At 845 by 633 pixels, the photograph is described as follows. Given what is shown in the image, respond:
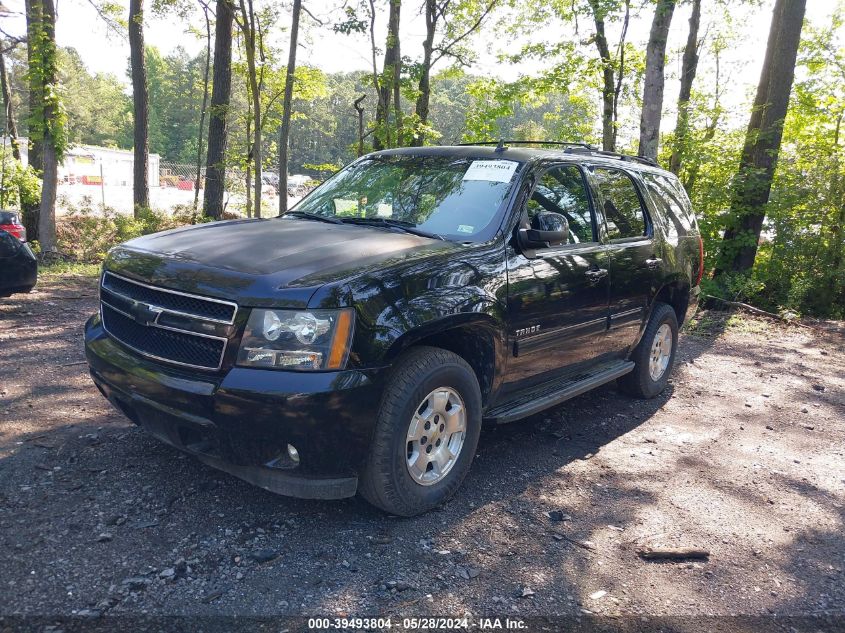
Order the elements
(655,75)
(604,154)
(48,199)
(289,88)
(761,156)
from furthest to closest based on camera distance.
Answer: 1. (48,199)
2. (289,88)
3. (761,156)
4. (655,75)
5. (604,154)

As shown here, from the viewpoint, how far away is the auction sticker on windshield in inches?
170

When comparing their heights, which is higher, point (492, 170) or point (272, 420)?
point (492, 170)

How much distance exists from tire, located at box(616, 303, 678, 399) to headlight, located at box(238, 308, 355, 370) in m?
3.50

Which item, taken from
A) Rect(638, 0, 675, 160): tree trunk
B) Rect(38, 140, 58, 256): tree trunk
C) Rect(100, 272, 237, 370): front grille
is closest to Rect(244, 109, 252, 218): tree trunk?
Rect(38, 140, 58, 256): tree trunk

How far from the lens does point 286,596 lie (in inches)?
111

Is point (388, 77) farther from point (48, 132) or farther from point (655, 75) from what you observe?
point (48, 132)

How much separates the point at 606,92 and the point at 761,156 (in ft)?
19.2

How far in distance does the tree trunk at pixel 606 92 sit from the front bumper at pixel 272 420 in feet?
48.1

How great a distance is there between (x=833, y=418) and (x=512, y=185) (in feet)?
13.1

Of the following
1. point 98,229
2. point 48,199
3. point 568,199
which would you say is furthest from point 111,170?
point 568,199

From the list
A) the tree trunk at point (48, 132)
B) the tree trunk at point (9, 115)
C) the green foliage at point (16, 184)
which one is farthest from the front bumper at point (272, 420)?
the tree trunk at point (9, 115)

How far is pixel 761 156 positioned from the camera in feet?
38.8

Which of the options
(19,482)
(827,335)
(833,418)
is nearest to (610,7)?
(827,335)

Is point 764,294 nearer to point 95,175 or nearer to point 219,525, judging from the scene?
point 219,525
